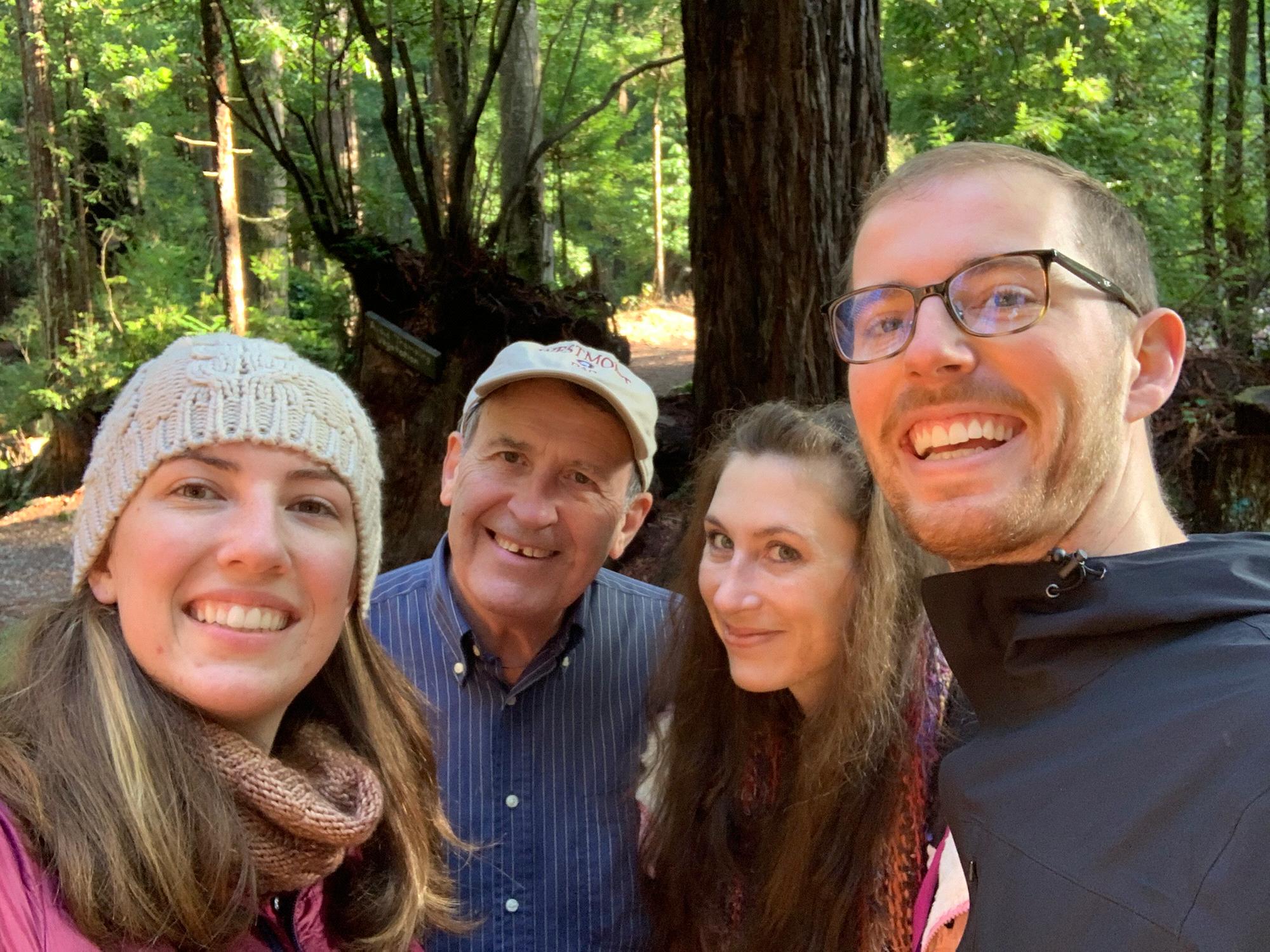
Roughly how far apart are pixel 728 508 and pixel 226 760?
1196 mm

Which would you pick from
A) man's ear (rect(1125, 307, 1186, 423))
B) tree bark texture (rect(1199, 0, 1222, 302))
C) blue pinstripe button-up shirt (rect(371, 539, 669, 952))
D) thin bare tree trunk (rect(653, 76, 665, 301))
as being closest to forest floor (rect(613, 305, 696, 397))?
thin bare tree trunk (rect(653, 76, 665, 301))

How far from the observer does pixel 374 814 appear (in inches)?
68.1

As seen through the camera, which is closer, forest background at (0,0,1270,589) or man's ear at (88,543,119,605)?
man's ear at (88,543,119,605)

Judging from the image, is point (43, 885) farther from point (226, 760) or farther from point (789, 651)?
point (789, 651)

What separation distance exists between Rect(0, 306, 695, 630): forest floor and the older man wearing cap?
2.90 metres

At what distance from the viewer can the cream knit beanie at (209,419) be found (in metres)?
1.61

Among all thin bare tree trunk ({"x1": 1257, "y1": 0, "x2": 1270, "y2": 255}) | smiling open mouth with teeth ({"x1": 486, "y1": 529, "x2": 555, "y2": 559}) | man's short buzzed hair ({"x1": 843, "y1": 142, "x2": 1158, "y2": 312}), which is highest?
thin bare tree trunk ({"x1": 1257, "y1": 0, "x2": 1270, "y2": 255})

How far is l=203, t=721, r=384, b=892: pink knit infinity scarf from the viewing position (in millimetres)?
1578

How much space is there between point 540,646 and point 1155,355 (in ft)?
5.50

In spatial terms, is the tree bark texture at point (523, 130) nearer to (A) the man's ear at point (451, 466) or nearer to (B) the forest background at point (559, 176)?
(B) the forest background at point (559, 176)

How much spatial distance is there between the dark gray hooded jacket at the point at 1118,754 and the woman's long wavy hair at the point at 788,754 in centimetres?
57

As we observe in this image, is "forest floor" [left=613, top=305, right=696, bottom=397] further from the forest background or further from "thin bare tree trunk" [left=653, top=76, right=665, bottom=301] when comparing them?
the forest background

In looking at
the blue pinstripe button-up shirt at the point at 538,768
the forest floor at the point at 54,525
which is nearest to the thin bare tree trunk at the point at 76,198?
the forest floor at the point at 54,525

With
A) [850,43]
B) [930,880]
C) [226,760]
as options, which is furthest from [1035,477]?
[850,43]
